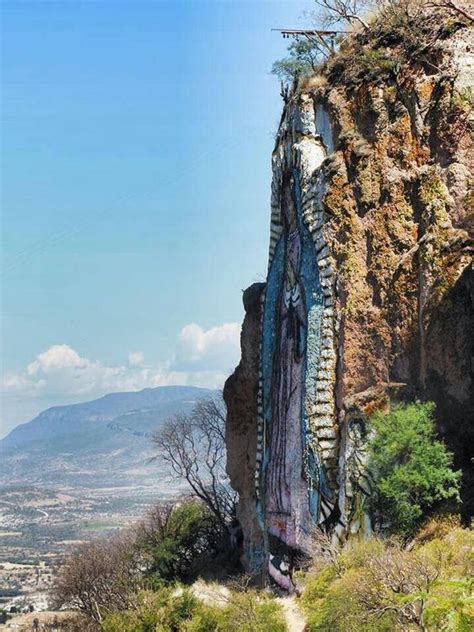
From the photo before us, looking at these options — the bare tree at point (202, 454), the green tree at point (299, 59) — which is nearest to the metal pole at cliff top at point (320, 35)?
the green tree at point (299, 59)

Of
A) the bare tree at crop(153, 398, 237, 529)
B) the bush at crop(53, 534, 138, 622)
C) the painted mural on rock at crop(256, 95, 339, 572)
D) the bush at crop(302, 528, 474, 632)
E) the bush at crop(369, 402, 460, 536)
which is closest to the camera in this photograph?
the bush at crop(302, 528, 474, 632)

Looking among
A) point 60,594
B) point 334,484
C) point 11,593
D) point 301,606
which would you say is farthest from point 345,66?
point 11,593

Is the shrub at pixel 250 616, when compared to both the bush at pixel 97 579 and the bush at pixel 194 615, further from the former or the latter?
the bush at pixel 97 579

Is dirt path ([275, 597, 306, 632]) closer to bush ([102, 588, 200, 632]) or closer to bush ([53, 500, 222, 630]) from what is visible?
bush ([102, 588, 200, 632])

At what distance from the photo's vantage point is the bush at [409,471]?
1588cm

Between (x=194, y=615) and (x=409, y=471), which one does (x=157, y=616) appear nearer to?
(x=194, y=615)

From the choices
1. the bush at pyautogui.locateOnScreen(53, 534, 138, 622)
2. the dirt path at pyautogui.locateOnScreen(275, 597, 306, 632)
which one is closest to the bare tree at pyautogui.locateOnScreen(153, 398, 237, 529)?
the bush at pyautogui.locateOnScreen(53, 534, 138, 622)

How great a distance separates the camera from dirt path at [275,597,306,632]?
663 inches

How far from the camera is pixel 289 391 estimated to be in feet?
69.5

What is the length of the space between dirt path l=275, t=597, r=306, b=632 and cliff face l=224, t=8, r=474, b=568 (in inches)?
46.6

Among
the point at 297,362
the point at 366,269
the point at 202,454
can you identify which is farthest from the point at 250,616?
the point at 202,454

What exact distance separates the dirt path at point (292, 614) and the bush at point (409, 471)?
2558 millimetres

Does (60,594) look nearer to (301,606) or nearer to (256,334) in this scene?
(256,334)

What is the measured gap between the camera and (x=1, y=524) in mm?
126500
